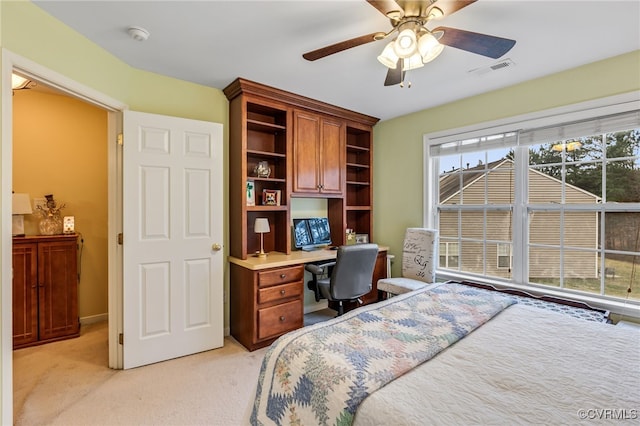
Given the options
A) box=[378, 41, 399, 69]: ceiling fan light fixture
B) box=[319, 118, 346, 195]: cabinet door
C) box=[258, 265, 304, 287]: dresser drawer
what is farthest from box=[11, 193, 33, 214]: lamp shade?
box=[378, 41, 399, 69]: ceiling fan light fixture

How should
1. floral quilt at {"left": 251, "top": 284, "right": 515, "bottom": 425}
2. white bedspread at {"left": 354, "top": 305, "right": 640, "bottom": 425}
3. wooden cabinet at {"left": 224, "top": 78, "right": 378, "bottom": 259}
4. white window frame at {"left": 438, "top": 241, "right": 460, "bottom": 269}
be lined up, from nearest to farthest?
white bedspread at {"left": 354, "top": 305, "right": 640, "bottom": 425} → floral quilt at {"left": 251, "top": 284, "right": 515, "bottom": 425} → wooden cabinet at {"left": 224, "top": 78, "right": 378, "bottom": 259} → white window frame at {"left": 438, "top": 241, "right": 460, "bottom": 269}

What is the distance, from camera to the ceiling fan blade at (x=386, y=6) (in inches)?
54.1

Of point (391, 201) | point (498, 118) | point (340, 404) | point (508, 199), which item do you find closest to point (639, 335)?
point (340, 404)

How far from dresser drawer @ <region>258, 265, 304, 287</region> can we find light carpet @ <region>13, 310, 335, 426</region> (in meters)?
0.63

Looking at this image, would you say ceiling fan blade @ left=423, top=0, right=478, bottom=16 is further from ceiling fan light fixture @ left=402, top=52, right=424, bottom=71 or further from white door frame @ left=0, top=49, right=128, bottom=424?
white door frame @ left=0, top=49, right=128, bottom=424

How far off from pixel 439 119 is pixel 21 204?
433 centimetres

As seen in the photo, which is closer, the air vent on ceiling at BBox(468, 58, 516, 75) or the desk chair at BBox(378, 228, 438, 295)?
the air vent on ceiling at BBox(468, 58, 516, 75)

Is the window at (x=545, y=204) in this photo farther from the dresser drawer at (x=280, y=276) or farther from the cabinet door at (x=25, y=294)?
the cabinet door at (x=25, y=294)

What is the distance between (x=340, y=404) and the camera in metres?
0.97

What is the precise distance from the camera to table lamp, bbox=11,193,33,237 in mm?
2746

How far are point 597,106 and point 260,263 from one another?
3.07 meters

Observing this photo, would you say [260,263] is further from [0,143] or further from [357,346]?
[0,143]

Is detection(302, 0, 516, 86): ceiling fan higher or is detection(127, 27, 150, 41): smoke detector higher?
detection(127, 27, 150, 41): smoke detector

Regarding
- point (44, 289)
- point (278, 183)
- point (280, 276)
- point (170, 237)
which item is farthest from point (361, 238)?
point (44, 289)
